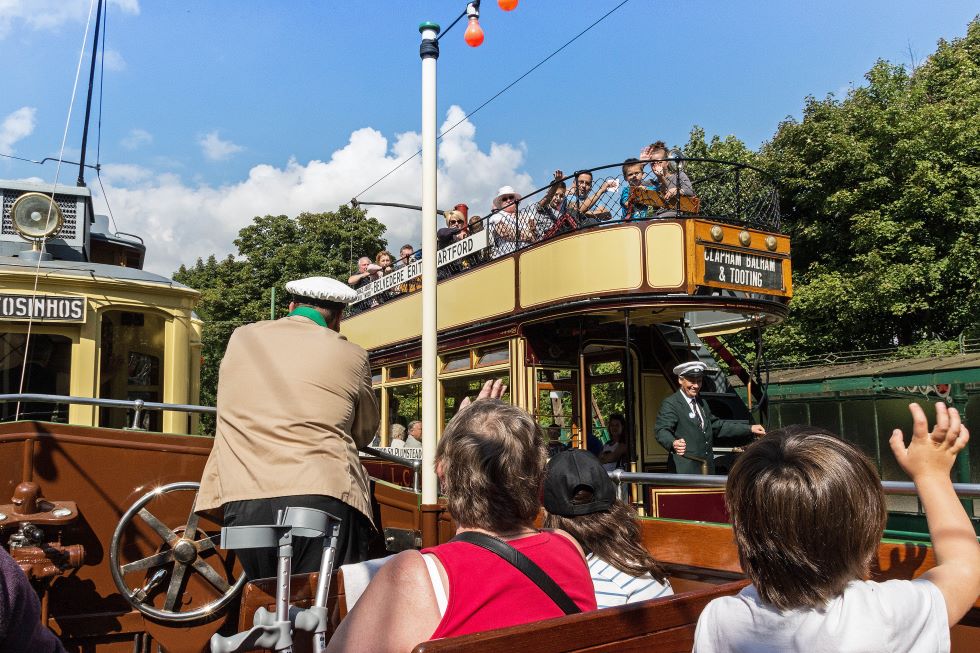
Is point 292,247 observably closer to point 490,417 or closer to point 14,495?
point 14,495

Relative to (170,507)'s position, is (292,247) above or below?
above

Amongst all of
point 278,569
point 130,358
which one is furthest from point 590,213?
point 278,569

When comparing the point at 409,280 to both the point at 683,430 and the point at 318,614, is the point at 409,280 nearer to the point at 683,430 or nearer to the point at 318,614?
the point at 683,430

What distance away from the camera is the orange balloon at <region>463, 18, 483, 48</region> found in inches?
265

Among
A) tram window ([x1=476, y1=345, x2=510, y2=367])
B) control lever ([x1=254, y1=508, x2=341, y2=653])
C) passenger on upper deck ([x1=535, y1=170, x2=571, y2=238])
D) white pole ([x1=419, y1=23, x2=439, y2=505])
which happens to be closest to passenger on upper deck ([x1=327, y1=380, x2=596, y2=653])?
control lever ([x1=254, y1=508, x2=341, y2=653])

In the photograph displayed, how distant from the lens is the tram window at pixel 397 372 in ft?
35.0

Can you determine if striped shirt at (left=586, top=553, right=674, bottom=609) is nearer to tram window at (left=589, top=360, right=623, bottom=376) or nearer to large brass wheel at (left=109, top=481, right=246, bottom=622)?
large brass wheel at (left=109, top=481, right=246, bottom=622)

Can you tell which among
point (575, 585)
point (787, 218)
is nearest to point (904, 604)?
point (575, 585)

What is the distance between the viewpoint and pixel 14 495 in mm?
4668

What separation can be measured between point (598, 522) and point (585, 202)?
6.34m

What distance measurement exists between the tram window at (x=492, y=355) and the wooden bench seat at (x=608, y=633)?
6708 mm

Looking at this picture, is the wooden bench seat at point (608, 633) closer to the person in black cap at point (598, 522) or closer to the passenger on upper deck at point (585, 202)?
the person in black cap at point (598, 522)

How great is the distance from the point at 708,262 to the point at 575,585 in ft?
20.6

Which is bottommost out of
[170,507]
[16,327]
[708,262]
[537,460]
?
[170,507]
